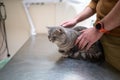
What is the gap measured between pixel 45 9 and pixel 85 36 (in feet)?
2.56

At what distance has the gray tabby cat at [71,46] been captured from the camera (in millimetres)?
955

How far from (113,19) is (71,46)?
0.31 metres

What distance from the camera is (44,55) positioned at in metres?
1.06

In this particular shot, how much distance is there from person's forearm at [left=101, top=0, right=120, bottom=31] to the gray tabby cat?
0.67 ft

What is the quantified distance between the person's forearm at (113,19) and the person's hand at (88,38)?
0.22 feet

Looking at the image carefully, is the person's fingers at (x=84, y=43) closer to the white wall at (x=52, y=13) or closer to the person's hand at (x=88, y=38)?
the person's hand at (x=88, y=38)

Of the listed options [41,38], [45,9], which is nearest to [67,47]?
[41,38]

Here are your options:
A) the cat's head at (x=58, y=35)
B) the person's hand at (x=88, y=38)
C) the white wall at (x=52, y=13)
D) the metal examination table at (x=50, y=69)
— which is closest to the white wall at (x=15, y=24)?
→ the white wall at (x=52, y=13)

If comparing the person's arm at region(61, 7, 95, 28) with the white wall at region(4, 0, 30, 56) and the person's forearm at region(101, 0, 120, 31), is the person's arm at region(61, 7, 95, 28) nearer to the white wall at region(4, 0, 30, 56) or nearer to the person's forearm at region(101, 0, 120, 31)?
the person's forearm at region(101, 0, 120, 31)

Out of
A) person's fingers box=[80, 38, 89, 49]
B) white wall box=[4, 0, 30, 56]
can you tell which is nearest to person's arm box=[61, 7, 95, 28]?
person's fingers box=[80, 38, 89, 49]

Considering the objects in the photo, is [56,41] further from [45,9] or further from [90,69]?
[45,9]

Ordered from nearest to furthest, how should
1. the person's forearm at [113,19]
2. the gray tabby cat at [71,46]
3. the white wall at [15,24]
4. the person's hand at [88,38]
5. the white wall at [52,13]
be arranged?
the person's forearm at [113,19] → the person's hand at [88,38] → the gray tabby cat at [71,46] → the white wall at [52,13] → the white wall at [15,24]

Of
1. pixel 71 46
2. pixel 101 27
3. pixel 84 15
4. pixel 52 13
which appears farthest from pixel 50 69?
pixel 52 13

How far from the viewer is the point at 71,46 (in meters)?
0.99
